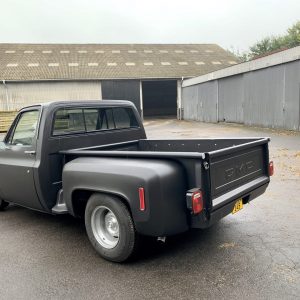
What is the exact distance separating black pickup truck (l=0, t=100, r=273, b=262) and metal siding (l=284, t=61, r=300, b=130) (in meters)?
11.8

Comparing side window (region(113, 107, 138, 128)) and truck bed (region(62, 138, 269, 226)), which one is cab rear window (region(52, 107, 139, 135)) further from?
truck bed (region(62, 138, 269, 226))

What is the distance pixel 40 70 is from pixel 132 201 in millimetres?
28238

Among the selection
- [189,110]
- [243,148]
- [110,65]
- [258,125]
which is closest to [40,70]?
[110,65]

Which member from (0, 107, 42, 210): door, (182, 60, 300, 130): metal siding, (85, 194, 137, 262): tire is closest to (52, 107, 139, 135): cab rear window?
(0, 107, 42, 210): door

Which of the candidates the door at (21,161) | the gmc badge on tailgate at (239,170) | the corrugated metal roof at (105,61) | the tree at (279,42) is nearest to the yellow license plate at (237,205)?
the gmc badge on tailgate at (239,170)

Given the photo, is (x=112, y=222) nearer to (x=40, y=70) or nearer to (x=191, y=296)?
(x=191, y=296)

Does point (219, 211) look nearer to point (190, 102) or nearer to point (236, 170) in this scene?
point (236, 170)

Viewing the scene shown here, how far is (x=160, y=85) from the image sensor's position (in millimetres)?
37406

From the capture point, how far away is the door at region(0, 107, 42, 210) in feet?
14.0

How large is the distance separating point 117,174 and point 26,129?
194cm

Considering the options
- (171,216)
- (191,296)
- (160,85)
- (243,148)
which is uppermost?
(160,85)

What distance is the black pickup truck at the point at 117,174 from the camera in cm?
308

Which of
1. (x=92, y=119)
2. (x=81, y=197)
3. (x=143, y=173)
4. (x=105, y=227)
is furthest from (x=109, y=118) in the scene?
(x=143, y=173)

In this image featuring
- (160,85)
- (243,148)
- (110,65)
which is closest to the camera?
(243,148)
